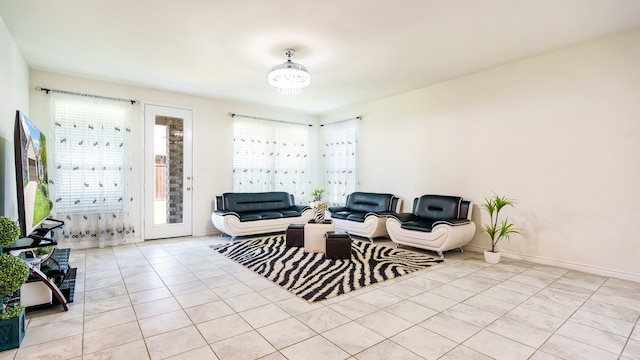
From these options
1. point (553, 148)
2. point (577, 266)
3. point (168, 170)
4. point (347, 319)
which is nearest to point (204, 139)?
point (168, 170)

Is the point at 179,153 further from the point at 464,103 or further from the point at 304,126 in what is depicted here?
the point at 464,103

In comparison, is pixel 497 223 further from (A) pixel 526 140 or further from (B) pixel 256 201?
(B) pixel 256 201

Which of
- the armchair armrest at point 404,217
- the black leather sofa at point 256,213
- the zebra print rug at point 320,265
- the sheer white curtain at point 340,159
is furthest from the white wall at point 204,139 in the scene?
the armchair armrest at point 404,217

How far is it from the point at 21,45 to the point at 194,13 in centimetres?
248

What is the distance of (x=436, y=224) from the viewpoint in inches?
167

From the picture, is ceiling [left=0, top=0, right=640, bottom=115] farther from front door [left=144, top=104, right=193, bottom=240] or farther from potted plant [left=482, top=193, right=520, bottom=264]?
potted plant [left=482, top=193, right=520, bottom=264]

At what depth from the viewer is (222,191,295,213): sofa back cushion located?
229 inches

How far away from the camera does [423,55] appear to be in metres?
3.89

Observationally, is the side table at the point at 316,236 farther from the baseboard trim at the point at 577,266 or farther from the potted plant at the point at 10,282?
the potted plant at the point at 10,282

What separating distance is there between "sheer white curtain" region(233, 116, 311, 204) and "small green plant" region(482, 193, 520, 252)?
13.2 ft

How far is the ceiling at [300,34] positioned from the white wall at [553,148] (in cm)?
32

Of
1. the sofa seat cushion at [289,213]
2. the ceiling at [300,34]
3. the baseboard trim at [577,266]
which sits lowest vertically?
the baseboard trim at [577,266]

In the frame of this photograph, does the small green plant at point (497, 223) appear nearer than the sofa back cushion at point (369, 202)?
Yes

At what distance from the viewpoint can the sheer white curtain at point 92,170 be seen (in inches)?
181
